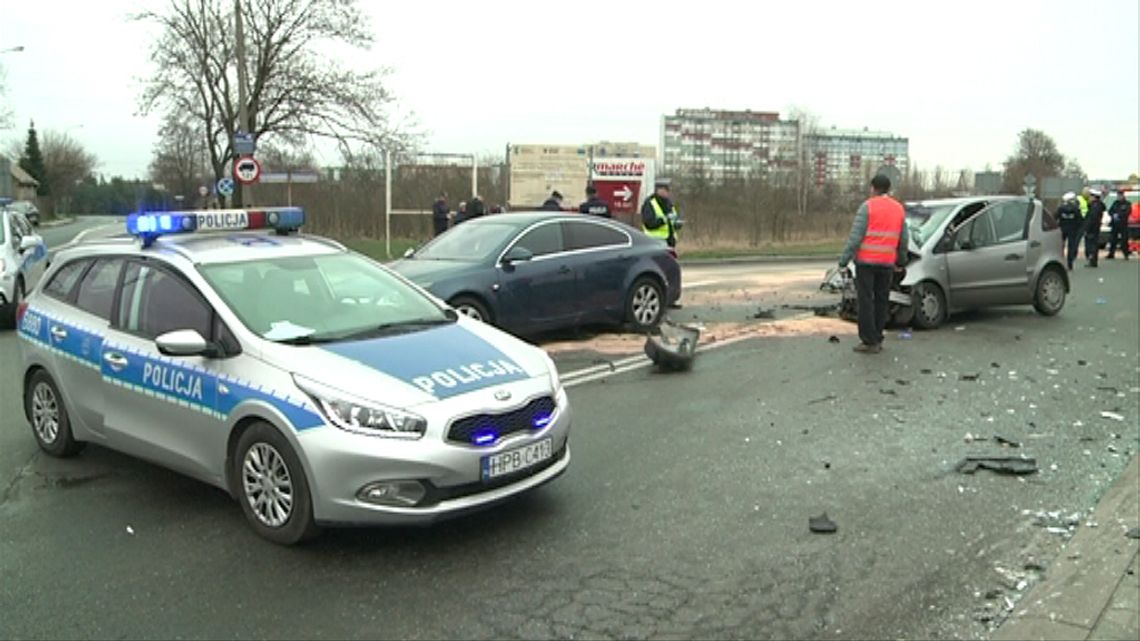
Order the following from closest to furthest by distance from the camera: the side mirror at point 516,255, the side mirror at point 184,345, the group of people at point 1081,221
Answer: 1. the side mirror at point 184,345
2. the side mirror at point 516,255
3. the group of people at point 1081,221

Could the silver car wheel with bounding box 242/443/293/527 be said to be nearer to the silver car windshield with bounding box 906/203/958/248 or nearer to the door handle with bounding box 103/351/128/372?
the door handle with bounding box 103/351/128/372

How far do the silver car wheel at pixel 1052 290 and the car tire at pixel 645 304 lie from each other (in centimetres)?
574

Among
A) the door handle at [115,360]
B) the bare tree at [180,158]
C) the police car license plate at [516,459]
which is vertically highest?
the bare tree at [180,158]

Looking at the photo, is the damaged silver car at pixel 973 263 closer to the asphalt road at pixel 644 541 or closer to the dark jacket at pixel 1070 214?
the asphalt road at pixel 644 541

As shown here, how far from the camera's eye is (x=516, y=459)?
180 inches

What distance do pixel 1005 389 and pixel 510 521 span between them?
5487 millimetres

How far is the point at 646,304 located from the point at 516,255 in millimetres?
2145

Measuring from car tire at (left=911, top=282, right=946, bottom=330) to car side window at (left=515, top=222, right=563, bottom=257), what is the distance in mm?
4574

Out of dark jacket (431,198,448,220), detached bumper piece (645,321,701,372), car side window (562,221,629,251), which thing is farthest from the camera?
dark jacket (431,198,448,220)

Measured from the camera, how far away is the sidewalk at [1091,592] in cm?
369

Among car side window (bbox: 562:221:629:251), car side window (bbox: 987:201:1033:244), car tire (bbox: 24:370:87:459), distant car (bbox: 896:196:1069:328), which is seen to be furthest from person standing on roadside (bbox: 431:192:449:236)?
car tire (bbox: 24:370:87:459)

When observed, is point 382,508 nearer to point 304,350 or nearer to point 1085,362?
point 304,350

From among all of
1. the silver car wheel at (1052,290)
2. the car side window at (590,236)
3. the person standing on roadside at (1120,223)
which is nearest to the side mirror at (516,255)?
the car side window at (590,236)

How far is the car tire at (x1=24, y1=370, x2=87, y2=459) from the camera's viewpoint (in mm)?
5984
